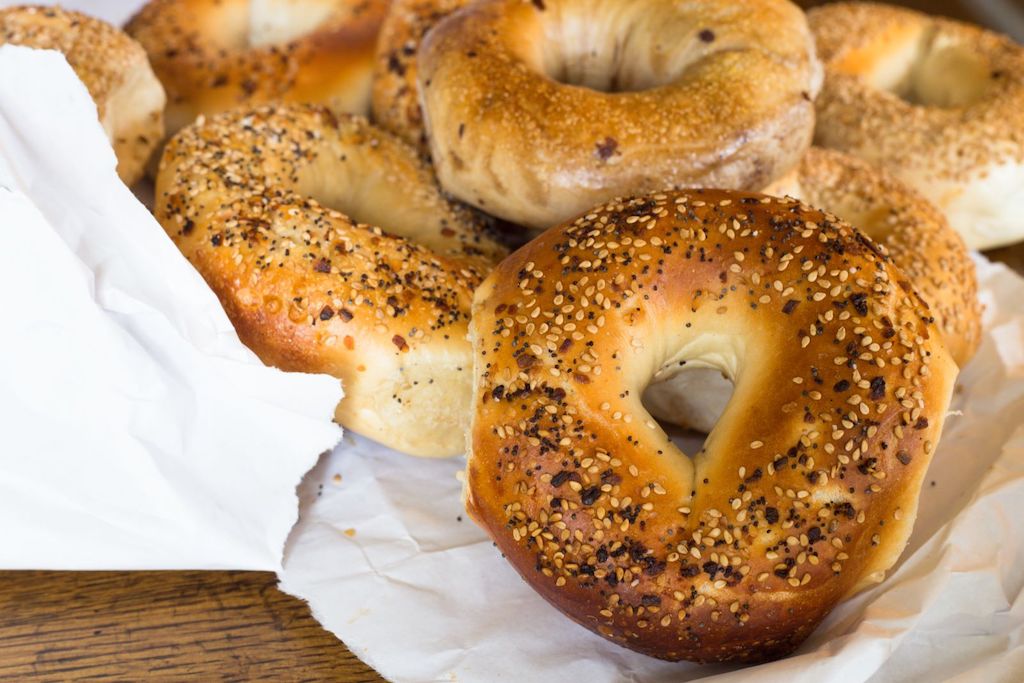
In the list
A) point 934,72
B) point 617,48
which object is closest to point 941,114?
point 934,72

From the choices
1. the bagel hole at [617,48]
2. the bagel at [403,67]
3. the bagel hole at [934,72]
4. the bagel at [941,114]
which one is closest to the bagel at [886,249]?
the bagel at [941,114]

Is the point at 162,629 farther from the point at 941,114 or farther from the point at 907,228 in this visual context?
the point at 941,114

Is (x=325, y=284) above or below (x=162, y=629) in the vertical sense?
above

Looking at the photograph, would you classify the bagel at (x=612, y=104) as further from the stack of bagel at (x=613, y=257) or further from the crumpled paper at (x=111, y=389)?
the crumpled paper at (x=111, y=389)

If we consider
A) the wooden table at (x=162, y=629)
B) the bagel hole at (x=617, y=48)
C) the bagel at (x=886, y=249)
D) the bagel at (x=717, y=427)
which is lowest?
the wooden table at (x=162, y=629)

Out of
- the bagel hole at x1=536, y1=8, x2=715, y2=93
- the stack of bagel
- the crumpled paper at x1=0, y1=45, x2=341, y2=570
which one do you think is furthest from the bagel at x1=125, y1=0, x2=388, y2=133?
the crumpled paper at x1=0, y1=45, x2=341, y2=570

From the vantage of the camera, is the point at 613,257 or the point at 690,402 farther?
the point at 690,402

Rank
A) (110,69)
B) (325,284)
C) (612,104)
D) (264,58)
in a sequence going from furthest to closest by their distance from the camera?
(264,58) → (110,69) → (612,104) → (325,284)
